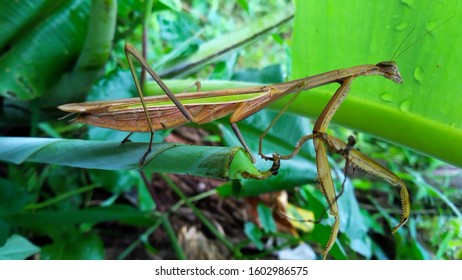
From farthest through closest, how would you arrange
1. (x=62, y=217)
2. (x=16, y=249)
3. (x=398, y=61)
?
(x=62, y=217) → (x=16, y=249) → (x=398, y=61)

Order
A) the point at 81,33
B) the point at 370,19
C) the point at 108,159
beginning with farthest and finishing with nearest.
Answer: the point at 81,33, the point at 370,19, the point at 108,159

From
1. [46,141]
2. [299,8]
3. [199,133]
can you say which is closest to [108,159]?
[46,141]

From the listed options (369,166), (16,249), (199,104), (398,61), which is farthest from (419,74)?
(16,249)

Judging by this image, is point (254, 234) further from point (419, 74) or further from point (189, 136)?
point (419, 74)

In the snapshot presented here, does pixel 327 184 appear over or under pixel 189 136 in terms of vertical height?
over

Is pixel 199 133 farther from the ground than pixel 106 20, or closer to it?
closer to it
